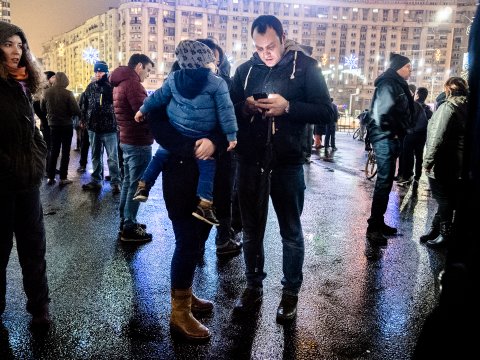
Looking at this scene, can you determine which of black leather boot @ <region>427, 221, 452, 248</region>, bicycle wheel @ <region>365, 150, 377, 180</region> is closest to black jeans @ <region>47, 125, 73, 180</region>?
black leather boot @ <region>427, 221, 452, 248</region>

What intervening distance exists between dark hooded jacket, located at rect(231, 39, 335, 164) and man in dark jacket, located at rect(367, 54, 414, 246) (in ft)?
8.26

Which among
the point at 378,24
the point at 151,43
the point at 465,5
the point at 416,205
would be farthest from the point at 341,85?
the point at 416,205

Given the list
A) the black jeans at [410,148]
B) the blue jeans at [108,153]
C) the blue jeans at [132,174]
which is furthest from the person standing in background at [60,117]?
the black jeans at [410,148]

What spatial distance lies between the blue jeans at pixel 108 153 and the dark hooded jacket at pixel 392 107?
4.98m

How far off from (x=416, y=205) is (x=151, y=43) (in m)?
125

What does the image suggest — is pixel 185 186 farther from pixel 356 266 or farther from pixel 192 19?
pixel 192 19

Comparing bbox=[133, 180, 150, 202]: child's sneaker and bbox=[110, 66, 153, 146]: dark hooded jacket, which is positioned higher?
bbox=[110, 66, 153, 146]: dark hooded jacket

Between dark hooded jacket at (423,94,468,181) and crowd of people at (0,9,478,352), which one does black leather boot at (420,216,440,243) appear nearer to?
dark hooded jacket at (423,94,468,181)

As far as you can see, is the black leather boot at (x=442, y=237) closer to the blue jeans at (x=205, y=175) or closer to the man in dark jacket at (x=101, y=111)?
the blue jeans at (x=205, y=175)

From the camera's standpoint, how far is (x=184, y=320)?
306 centimetres

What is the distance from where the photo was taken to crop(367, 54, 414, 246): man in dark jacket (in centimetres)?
549

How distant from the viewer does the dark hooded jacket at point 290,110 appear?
3.23 metres

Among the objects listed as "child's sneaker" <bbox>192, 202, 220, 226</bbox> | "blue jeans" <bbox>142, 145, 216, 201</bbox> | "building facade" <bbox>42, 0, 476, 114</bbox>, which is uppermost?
"building facade" <bbox>42, 0, 476, 114</bbox>

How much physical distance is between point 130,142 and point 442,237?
175 inches
